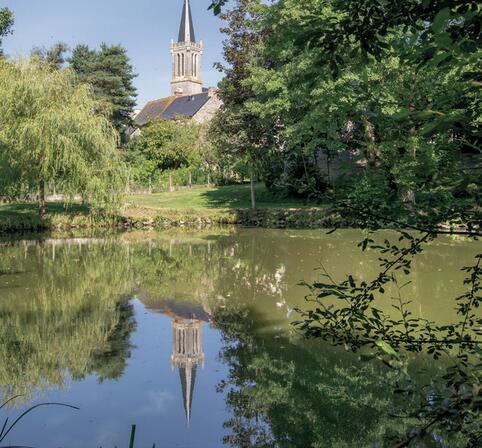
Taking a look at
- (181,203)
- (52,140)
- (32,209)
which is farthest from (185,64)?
(52,140)

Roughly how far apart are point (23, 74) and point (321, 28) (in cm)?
1947

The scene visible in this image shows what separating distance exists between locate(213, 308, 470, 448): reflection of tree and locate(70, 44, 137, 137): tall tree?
112 ft

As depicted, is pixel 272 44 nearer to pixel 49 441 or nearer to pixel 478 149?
pixel 49 441

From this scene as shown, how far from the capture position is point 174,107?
58.5 metres

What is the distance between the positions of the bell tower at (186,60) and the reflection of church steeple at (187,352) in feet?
229

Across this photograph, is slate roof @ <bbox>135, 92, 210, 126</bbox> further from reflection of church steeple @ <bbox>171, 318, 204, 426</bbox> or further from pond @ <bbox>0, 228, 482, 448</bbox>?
reflection of church steeple @ <bbox>171, 318, 204, 426</bbox>

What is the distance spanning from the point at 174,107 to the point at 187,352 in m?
53.8

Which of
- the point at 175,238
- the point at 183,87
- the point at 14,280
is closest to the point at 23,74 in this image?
the point at 175,238

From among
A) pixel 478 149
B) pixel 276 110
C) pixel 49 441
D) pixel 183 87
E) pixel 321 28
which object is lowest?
pixel 49 441

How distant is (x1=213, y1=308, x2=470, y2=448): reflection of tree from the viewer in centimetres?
434

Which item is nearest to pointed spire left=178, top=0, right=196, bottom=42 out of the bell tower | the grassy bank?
the bell tower

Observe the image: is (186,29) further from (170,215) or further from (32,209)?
(32,209)

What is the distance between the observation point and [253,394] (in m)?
5.23

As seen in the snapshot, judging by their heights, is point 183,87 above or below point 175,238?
above
